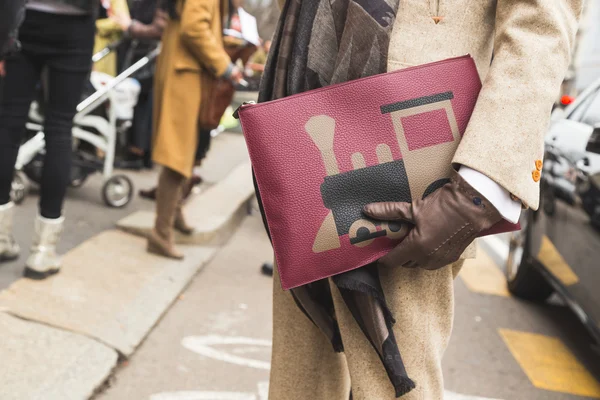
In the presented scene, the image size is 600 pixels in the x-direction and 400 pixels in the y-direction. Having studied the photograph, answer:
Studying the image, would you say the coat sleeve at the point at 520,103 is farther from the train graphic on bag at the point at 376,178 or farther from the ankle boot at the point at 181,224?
the ankle boot at the point at 181,224

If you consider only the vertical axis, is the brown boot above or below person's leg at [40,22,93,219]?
below

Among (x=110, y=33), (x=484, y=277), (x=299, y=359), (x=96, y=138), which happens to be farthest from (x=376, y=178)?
(x=110, y=33)

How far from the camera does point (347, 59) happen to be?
4.48 ft

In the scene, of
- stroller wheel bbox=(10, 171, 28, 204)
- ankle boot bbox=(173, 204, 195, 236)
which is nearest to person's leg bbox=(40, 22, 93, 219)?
ankle boot bbox=(173, 204, 195, 236)

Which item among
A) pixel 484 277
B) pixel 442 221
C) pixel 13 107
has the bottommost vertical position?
pixel 484 277

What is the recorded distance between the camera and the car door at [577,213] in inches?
126

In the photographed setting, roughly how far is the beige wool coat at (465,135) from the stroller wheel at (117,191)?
3.83m

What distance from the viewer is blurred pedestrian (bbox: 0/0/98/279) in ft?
10.2

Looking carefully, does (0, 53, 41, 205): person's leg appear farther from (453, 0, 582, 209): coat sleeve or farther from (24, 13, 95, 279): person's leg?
(453, 0, 582, 209): coat sleeve

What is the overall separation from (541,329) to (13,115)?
3266mm

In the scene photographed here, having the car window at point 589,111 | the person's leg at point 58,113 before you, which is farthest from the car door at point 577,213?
the person's leg at point 58,113

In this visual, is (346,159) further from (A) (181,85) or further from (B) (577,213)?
(A) (181,85)

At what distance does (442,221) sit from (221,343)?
2.24 meters

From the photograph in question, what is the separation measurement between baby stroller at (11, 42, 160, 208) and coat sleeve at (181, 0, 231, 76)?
49.6 inches
